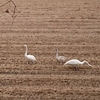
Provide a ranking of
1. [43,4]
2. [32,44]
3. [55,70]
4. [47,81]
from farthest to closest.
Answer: [43,4], [32,44], [55,70], [47,81]

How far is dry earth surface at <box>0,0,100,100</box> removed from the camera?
7.94 m

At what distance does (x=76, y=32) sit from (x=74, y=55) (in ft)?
12.7

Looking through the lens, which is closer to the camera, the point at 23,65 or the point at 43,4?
the point at 23,65

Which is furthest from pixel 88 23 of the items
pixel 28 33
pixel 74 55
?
pixel 74 55

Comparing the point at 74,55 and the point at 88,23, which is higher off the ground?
the point at 88,23

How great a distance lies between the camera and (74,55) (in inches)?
437

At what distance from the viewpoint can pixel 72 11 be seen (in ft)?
66.2

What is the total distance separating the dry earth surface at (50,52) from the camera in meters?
7.94

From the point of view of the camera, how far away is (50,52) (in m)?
11.4

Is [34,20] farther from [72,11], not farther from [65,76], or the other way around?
[65,76]

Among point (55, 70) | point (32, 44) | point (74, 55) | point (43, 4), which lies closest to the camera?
point (55, 70)

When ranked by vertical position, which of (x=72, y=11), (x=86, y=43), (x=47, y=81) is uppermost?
(x=72, y=11)

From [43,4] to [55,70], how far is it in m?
14.0

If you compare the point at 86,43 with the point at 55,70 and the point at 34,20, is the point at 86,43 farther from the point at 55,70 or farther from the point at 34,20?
the point at 34,20
